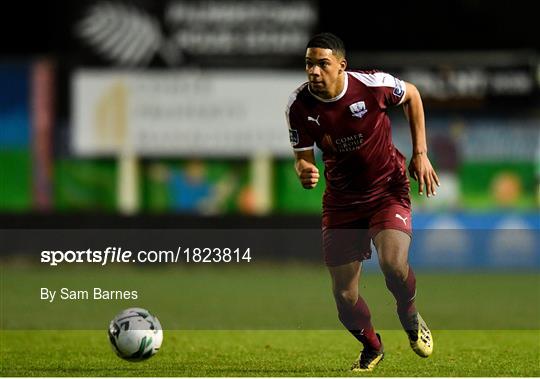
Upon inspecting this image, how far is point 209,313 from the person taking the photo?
14.2 meters

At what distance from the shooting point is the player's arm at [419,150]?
29.4 ft

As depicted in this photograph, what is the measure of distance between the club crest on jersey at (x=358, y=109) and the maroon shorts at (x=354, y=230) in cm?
68

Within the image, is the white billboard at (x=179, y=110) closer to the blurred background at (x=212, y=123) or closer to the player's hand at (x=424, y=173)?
the blurred background at (x=212, y=123)

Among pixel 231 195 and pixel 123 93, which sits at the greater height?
pixel 123 93

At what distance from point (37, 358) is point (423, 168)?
349 centimetres

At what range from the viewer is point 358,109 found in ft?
30.2

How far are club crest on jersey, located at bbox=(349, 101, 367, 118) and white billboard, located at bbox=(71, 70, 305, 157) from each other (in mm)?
13172

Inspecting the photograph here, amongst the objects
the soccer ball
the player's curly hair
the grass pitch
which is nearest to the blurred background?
the grass pitch

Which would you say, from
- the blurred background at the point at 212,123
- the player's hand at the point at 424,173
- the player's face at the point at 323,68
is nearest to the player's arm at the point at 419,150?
the player's hand at the point at 424,173

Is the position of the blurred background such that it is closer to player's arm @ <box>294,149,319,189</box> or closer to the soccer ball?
the soccer ball

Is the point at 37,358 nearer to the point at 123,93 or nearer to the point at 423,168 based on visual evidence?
→ the point at 423,168

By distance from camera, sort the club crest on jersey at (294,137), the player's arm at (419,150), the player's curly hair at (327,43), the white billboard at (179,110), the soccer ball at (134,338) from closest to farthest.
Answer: the player's curly hair at (327,43) → the player's arm at (419,150) → the soccer ball at (134,338) → the club crest on jersey at (294,137) → the white billboard at (179,110)

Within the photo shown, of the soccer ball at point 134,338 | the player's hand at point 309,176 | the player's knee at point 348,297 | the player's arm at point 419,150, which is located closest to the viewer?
the player's hand at point 309,176

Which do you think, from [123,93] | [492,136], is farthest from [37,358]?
[492,136]
